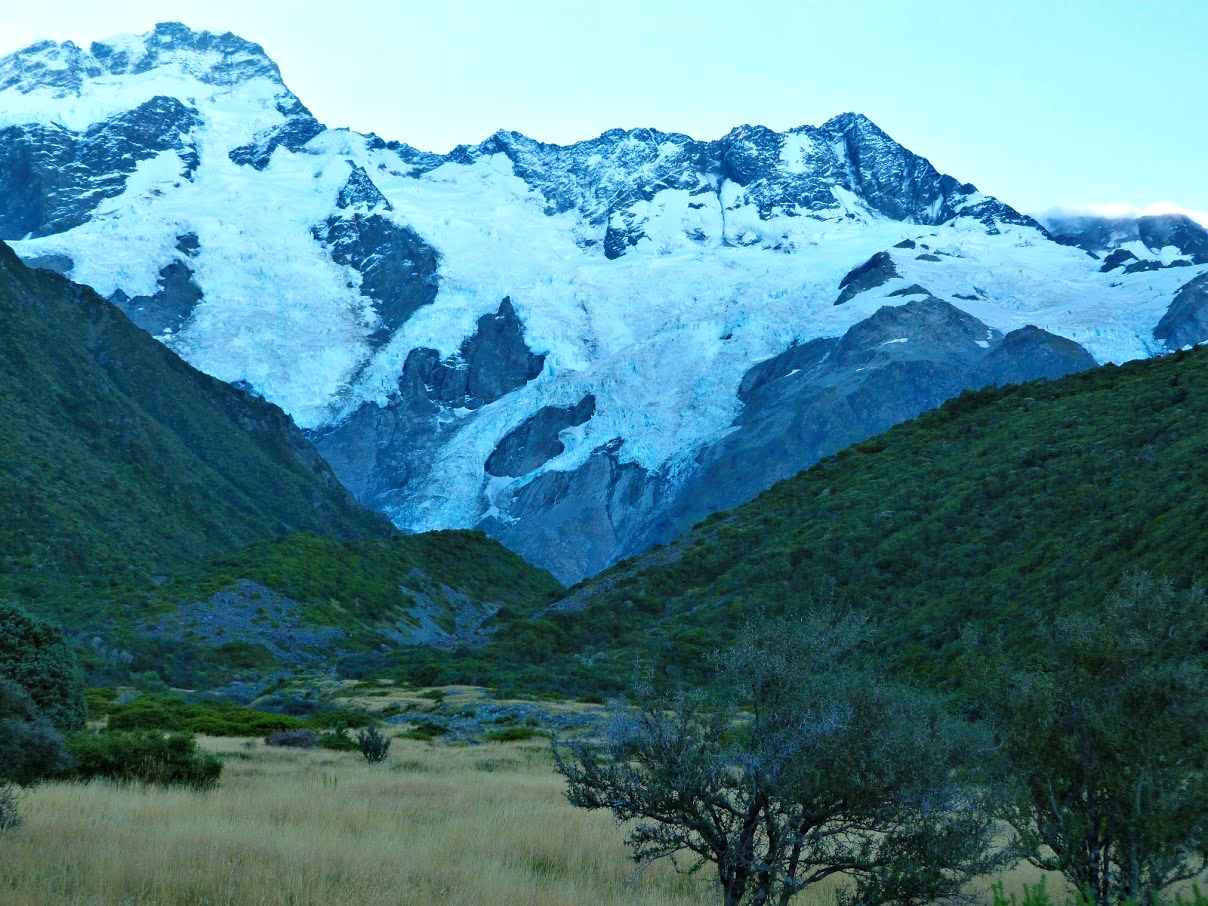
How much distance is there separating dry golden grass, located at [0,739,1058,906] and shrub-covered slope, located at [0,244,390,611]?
65699mm

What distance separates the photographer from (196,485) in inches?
4845

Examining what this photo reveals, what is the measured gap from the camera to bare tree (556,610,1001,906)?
9.75 m

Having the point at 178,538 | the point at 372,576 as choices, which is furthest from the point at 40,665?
the point at 178,538

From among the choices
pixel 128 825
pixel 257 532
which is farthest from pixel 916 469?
pixel 257 532

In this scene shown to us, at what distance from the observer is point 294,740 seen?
29812 mm

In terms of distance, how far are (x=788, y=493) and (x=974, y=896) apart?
77.5 m

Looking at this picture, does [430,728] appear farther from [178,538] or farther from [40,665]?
[178,538]

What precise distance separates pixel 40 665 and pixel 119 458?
97071 millimetres

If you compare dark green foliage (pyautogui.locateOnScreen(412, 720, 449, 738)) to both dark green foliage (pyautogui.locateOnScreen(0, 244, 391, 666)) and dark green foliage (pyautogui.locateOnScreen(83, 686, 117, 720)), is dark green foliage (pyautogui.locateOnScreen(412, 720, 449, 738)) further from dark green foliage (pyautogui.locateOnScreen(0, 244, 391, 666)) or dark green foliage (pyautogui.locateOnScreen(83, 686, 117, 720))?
dark green foliage (pyautogui.locateOnScreen(0, 244, 391, 666))

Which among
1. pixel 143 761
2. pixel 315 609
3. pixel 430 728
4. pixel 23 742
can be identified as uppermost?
pixel 23 742

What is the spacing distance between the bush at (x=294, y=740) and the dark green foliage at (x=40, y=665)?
29.1 ft

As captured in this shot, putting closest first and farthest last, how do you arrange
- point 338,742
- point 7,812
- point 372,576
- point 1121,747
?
point 1121,747 → point 7,812 → point 338,742 → point 372,576

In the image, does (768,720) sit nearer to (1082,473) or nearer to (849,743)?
(849,743)

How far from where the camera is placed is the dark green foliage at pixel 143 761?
17.6 m
